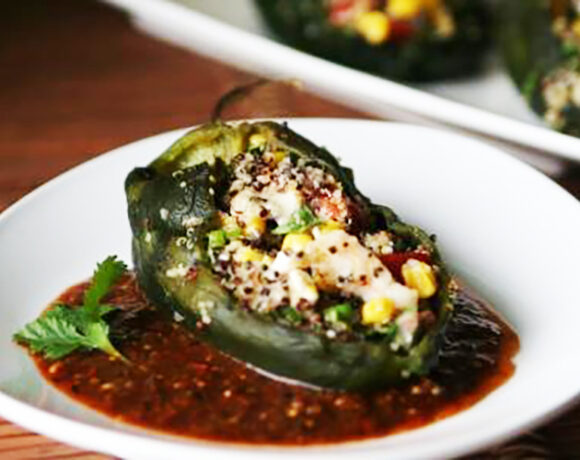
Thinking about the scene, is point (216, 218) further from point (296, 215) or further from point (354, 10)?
point (354, 10)

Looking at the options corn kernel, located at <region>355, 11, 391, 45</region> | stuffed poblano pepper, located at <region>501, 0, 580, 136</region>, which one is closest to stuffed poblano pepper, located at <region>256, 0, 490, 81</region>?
corn kernel, located at <region>355, 11, 391, 45</region>

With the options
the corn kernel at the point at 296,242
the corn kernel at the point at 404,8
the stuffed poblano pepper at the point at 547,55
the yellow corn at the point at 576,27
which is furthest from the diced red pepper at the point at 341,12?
the corn kernel at the point at 296,242

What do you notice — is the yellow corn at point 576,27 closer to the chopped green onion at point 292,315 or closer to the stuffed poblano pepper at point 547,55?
the stuffed poblano pepper at point 547,55

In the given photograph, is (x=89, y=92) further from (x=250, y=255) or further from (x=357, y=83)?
(x=250, y=255)

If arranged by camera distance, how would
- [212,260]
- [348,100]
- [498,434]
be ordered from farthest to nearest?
[348,100] → [212,260] → [498,434]

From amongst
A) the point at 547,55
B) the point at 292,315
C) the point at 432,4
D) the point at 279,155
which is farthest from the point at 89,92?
the point at 292,315

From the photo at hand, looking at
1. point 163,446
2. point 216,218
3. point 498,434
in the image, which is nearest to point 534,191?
Result: point 216,218
